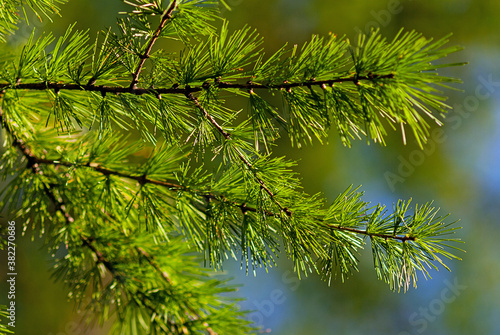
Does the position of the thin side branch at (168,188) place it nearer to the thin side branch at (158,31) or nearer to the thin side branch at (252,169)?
the thin side branch at (252,169)

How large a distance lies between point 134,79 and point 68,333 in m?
1.81

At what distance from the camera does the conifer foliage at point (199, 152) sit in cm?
47

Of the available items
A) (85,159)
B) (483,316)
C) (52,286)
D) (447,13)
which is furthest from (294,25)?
(85,159)

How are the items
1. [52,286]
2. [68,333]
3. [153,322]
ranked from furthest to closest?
[52,286], [68,333], [153,322]

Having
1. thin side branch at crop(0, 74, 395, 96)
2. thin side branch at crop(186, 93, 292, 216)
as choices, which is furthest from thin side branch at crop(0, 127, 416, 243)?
thin side branch at crop(0, 74, 395, 96)

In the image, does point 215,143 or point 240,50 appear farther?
point 215,143

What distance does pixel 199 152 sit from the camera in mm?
585

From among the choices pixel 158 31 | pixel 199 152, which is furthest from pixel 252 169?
pixel 158 31

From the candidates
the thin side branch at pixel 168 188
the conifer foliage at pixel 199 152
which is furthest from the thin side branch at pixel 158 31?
the thin side branch at pixel 168 188

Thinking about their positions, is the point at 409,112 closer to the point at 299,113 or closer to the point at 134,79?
the point at 299,113

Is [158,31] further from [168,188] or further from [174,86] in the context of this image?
[168,188]

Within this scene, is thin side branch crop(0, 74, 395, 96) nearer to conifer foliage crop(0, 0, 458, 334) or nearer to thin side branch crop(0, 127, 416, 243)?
conifer foliage crop(0, 0, 458, 334)

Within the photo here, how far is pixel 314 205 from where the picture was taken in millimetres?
569

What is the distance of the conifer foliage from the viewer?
0.47m
